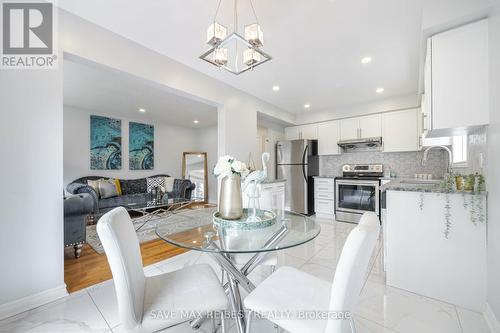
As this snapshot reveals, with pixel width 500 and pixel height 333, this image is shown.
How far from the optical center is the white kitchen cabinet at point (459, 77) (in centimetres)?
155

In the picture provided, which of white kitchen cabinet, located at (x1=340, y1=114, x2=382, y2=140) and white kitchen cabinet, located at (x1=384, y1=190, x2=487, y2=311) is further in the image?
white kitchen cabinet, located at (x1=340, y1=114, x2=382, y2=140)

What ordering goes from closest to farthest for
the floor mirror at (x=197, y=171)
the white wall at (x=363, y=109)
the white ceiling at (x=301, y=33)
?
the white ceiling at (x=301, y=33) → the white wall at (x=363, y=109) → the floor mirror at (x=197, y=171)

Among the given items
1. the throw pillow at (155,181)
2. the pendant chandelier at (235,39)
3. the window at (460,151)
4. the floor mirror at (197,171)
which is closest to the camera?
the pendant chandelier at (235,39)

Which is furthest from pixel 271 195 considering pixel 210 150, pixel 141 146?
pixel 141 146

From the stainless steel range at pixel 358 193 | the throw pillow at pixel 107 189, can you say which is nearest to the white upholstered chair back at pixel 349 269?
the stainless steel range at pixel 358 193

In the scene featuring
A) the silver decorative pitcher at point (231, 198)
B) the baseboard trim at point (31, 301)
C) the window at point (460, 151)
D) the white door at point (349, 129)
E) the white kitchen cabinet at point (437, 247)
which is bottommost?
the baseboard trim at point (31, 301)

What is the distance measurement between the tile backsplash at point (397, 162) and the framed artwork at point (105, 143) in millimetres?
5162

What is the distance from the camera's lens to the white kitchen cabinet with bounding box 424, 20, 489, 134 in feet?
5.10

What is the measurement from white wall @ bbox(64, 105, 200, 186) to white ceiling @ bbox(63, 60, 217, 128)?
295mm

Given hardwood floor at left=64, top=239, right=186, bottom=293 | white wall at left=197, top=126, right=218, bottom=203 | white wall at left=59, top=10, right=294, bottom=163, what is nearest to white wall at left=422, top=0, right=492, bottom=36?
white wall at left=59, top=10, right=294, bottom=163

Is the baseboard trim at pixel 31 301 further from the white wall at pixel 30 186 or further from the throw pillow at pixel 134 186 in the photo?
the throw pillow at pixel 134 186

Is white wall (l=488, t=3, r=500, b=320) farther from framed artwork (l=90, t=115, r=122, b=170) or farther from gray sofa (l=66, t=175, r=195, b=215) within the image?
framed artwork (l=90, t=115, r=122, b=170)

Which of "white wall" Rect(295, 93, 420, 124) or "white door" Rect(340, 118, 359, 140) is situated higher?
"white wall" Rect(295, 93, 420, 124)

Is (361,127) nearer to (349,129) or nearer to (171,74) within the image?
(349,129)
